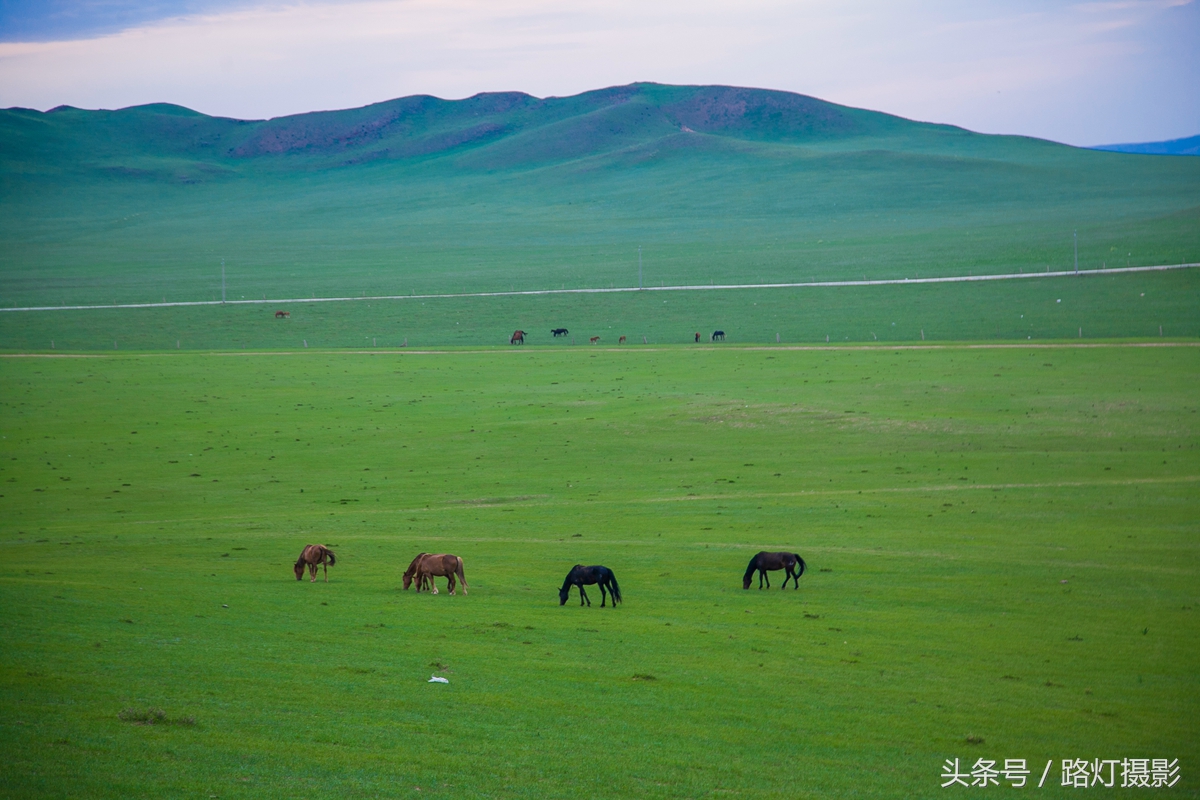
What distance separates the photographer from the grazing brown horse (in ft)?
59.3

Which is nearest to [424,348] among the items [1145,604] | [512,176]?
[1145,604]

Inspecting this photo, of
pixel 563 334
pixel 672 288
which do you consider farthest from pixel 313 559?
pixel 672 288

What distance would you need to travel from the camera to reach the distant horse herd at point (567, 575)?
17250mm

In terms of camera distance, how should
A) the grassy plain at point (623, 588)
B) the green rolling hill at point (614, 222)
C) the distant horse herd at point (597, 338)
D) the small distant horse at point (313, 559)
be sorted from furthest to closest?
the green rolling hill at point (614, 222) < the distant horse herd at point (597, 338) < the small distant horse at point (313, 559) < the grassy plain at point (623, 588)

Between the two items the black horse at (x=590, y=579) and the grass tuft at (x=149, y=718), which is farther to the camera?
the black horse at (x=590, y=579)

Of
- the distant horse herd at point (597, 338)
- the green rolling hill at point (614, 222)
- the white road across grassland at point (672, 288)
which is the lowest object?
the distant horse herd at point (597, 338)

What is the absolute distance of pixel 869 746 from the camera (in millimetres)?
11219

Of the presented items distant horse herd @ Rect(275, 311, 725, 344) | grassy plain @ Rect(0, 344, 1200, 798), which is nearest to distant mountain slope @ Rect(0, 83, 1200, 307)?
distant horse herd @ Rect(275, 311, 725, 344)

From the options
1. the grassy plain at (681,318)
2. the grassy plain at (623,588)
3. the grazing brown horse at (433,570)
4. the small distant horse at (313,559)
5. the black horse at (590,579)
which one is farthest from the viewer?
the grassy plain at (681,318)

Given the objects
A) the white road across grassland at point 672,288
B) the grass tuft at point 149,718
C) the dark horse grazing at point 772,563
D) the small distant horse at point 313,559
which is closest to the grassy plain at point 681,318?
the white road across grassland at point 672,288

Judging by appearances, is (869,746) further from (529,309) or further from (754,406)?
(529,309)

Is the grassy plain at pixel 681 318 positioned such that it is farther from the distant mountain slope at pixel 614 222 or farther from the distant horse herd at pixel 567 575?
the distant horse herd at pixel 567 575

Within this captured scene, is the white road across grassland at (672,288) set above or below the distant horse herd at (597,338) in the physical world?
above

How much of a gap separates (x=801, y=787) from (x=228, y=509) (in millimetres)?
21146
